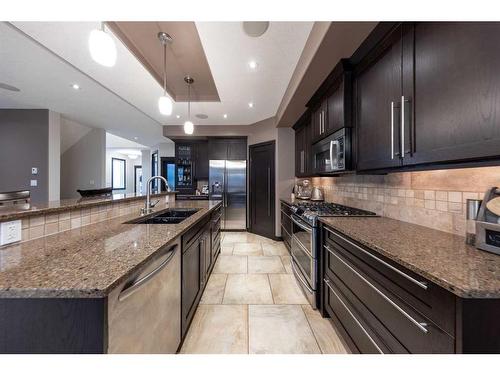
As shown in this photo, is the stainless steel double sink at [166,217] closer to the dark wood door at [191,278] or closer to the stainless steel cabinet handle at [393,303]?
the dark wood door at [191,278]

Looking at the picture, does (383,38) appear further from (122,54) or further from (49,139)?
(49,139)

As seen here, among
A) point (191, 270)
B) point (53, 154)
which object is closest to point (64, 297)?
point (191, 270)

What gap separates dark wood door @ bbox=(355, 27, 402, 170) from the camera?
1.37m

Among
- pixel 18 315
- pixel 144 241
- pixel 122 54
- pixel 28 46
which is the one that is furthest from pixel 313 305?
pixel 28 46

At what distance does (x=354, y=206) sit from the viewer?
99.8 inches

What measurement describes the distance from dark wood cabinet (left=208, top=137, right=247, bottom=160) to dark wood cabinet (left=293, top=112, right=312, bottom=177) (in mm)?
1532

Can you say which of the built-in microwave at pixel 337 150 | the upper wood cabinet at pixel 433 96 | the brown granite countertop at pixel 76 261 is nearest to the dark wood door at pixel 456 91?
the upper wood cabinet at pixel 433 96

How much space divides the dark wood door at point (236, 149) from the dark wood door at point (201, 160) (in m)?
0.79

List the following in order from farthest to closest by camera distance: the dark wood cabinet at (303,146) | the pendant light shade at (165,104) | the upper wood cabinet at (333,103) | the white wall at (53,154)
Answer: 1. the white wall at (53,154)
2. the dark wood cabinet at (303,146)
3. the pendant light shade at (165,104)
4. the upper wood cabinet at (333,103)

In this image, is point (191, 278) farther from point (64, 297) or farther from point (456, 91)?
point (456, 91)

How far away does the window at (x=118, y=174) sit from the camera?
984 cm

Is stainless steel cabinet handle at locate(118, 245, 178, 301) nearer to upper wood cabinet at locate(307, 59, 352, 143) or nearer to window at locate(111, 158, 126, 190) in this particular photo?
upper wood cabinet at locate(307, 59, 352, 143)

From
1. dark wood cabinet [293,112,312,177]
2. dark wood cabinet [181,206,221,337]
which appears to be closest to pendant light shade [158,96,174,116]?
dark wood cabinet [181,206,221,337]

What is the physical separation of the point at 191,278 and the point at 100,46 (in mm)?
1829
